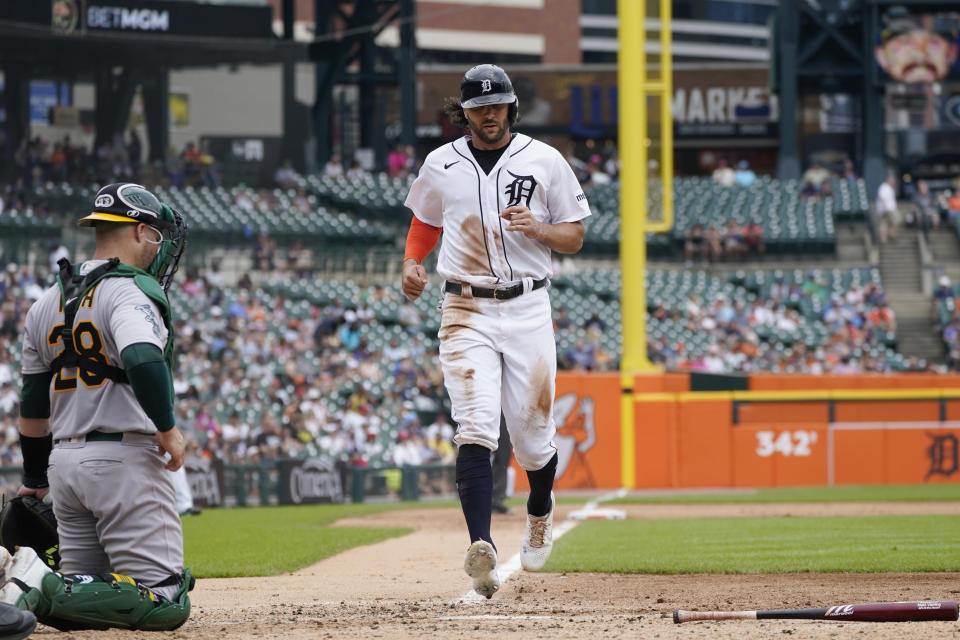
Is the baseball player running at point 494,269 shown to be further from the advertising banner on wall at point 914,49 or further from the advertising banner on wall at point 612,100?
the advertising banner on wall at point 612,100

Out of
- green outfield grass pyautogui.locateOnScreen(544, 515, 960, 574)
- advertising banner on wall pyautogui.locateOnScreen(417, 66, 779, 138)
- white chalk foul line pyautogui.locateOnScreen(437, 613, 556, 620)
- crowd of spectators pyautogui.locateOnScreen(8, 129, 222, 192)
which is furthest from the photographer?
advertising banner on wall pyautogui.locateOnScreen(417, 66, 779, 138)

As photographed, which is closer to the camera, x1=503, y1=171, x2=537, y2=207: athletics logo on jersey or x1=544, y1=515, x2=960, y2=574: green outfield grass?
x1=503, y1=171, x2=537, y2=207: athletics logo on jersey

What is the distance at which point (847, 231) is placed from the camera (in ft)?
98.0

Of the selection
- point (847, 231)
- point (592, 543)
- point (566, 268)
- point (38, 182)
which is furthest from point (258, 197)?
point (592, 543)

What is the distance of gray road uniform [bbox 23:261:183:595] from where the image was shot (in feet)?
15.4

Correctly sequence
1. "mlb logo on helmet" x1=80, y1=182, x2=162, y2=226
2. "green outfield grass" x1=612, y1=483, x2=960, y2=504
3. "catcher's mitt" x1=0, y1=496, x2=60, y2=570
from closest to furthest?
"mlb logo on helmet" x1=80, y1=182, x2=162, y2=226
"catcher's mitt" x1=0, y1=496, x2=60, y2=570
"green outfield grass" x1=612, y1=483, x2=960, y2=504

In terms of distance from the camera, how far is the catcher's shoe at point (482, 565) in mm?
5234

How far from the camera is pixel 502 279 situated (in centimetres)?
567

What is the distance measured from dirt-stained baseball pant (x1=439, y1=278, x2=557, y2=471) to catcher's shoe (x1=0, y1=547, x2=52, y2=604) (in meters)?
1.69

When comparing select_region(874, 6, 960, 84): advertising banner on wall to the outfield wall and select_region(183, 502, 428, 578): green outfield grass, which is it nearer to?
the outfield wall

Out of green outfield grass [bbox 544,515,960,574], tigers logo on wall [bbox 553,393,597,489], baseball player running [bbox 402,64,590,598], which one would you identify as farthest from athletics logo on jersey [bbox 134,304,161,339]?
tigers logo on wall [bbox 553,393,597,489]

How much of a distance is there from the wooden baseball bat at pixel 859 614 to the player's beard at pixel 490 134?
6.78ft

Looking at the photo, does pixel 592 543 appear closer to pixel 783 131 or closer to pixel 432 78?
pixel 783 131

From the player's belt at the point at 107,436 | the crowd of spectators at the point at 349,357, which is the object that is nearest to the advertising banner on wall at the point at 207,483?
the crowd of spectators at the point at 349,357
